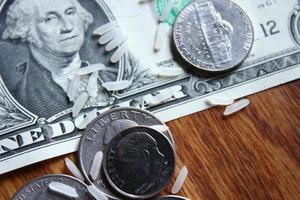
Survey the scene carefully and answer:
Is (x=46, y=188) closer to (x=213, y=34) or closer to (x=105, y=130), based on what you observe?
(x=105, y=130)

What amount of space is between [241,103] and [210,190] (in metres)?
0.11

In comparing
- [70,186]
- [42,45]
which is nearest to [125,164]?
[70,186]

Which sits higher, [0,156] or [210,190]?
[0,156]

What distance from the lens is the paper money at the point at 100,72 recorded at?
65 cm

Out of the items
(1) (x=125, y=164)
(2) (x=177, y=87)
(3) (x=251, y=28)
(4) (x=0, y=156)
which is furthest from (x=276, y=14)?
(4) (x=0, y=156)

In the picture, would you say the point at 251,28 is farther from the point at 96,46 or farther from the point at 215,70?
the point at 96,46

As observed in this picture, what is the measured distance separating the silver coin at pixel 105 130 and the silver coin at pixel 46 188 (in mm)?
14

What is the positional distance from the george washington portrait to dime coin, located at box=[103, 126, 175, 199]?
62mm

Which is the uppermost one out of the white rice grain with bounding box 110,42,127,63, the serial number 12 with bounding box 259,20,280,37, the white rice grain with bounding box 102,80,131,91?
the white rice grain with bounding box 110,42,127,63

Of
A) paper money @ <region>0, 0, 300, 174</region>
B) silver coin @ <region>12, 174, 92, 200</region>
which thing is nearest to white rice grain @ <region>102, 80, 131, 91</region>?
paper money @ <region>0, 0, 300, 174</region>

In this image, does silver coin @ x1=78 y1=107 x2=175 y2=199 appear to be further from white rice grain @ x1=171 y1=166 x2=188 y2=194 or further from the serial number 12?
the serial number 12

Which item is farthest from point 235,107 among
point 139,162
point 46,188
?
point 46,188

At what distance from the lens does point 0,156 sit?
635 mm

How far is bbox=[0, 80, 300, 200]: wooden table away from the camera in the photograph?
0.66 m
